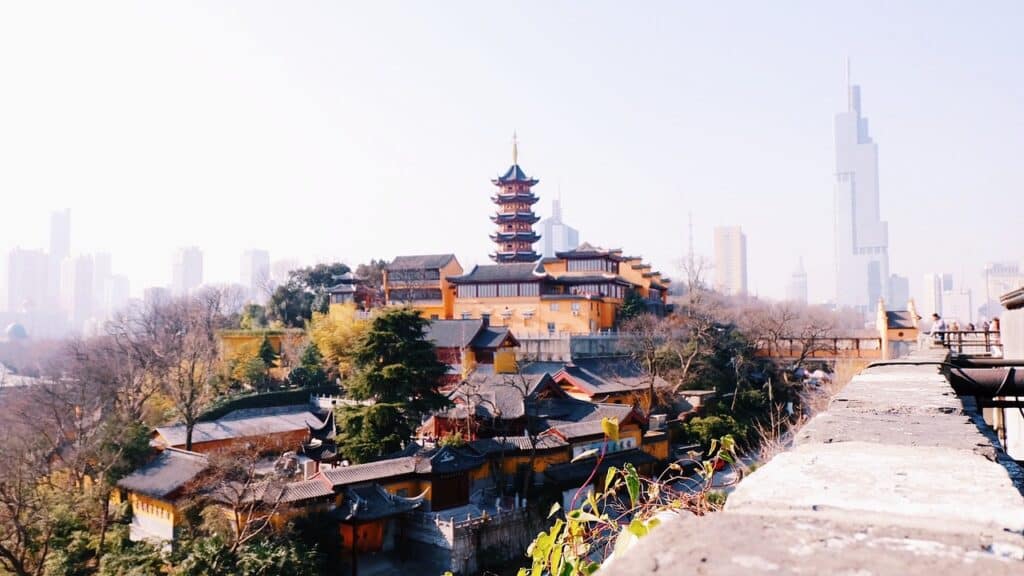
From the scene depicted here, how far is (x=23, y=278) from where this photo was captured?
9625 cm

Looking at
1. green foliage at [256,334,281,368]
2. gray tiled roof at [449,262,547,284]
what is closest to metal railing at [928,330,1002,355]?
gray tiled roof at [449,262,547,284]

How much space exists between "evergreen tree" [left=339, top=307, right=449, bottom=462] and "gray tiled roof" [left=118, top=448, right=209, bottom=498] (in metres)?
3.85

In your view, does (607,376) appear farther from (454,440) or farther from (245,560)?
(245,560)

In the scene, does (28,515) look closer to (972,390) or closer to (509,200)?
(972,390)

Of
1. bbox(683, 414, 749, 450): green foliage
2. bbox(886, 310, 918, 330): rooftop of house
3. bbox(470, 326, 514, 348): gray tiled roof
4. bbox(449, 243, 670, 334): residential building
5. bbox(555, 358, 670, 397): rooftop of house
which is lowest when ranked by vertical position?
bbox(683, 414, 749, 450): green foliage

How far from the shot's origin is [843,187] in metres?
179

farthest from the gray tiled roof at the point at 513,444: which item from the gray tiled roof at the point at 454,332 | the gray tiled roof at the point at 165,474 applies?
the gray tiled roof at the point at 454,332

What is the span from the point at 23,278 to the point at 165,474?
99238 mm

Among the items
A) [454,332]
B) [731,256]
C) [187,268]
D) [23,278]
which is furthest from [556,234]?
[454,332]

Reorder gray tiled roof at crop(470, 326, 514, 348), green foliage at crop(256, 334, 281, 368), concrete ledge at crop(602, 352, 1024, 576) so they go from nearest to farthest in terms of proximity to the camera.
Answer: concrete ledge at crop(602, 352, 1024, 576)
gray tiled roof at crop(470, 326, 514, 348)
green foliage at crop(256, 334, 281, 368)

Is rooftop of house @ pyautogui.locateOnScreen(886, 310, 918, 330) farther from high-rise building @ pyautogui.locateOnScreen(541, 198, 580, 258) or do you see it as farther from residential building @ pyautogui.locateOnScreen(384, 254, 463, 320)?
high-rise building @ pyautogui.locateOnScreen(541, 198, 580, 258)

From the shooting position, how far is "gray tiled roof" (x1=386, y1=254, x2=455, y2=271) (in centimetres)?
3544

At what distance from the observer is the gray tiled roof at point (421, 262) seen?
35438mm

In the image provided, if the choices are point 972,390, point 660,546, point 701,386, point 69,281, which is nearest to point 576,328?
point 701,386
